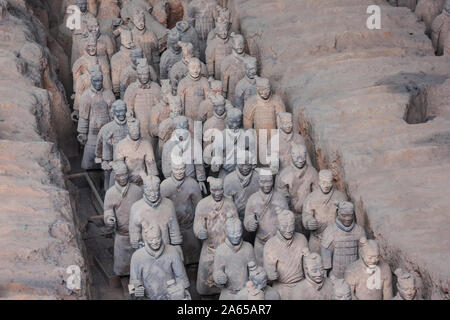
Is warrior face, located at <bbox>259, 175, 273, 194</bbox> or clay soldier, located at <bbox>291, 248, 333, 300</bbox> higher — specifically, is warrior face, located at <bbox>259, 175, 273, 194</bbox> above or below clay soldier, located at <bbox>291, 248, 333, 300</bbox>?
Answer: above

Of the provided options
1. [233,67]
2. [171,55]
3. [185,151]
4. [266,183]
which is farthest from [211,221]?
[171,55]

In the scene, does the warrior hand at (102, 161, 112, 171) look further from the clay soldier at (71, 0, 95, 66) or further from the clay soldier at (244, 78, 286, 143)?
the clay soldier at (71, 0, 95, 66)

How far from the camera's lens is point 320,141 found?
39.3ft

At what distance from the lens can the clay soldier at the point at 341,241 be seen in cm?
1012

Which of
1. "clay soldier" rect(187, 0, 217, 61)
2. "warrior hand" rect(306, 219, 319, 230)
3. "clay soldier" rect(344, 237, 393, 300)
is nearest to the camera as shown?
"clay soldier" rect(344, 237, 393, 300)

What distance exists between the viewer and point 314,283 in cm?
934

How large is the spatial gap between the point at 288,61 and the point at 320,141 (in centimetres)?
193

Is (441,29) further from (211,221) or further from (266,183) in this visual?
(211,221)

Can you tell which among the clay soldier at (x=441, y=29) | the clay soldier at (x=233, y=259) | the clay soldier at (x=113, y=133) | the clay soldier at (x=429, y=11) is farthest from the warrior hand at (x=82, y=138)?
the clay soldier at (x=429, y=11)

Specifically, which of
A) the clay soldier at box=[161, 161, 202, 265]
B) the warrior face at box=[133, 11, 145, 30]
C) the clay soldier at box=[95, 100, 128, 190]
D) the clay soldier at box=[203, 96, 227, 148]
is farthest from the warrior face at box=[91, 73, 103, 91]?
the clay soldier at box=[161, 161, 202, 265]

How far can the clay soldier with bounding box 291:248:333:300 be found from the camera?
9.28 metres

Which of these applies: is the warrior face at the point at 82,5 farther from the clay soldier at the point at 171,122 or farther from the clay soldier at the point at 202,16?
the clay soldier at the point at 171,122

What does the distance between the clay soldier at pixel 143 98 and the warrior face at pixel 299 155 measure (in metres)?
2.39
